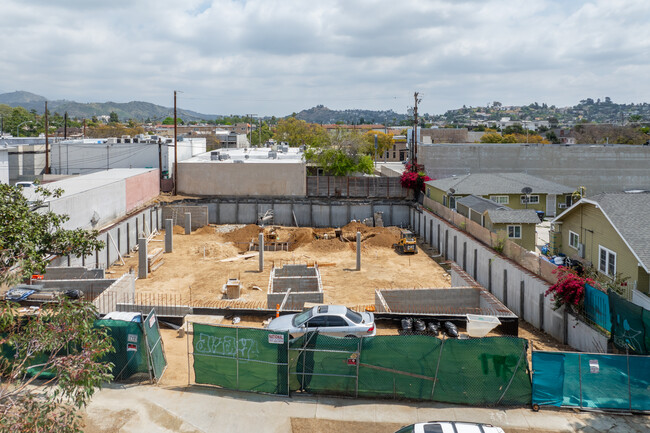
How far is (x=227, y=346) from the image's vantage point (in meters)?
14.3

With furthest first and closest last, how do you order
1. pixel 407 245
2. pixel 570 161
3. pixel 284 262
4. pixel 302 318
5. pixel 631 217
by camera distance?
pixel 570 161, pixel 407 245, pixel 284 262, pixel 631 217, pixel 302 318

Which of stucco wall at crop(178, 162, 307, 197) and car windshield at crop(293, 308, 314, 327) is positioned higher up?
stucco wall at crop(178, 162, 307, 197)

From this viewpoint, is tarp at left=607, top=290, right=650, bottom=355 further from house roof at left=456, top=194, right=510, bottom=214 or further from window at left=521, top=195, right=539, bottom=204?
window at left=521, top=195, right=539, bottom=204

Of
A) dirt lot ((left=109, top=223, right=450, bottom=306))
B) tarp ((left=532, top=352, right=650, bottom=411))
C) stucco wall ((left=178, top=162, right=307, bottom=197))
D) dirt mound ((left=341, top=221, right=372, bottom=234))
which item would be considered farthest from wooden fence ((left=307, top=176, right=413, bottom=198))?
tarp ((left=532, top=352, right=650, bottom=411))

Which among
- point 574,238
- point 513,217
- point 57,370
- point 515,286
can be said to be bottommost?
point 515,286

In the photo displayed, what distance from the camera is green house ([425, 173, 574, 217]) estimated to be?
1625 inches

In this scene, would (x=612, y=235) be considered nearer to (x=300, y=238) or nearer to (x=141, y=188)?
(x=300, y=238)

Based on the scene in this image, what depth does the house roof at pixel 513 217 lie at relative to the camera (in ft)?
100

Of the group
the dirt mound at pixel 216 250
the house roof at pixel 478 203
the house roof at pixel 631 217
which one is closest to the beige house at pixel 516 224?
the house roof at pixel 478 203

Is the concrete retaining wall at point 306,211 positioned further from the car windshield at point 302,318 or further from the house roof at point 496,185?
the car windshield at point 302,318

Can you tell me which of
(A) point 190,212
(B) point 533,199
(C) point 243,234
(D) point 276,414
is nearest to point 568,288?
(D) point 276,414

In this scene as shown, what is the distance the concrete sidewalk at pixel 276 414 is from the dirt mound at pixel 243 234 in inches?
1165

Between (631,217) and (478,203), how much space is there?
49.4ft

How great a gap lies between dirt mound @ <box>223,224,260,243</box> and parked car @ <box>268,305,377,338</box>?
1008 inches
